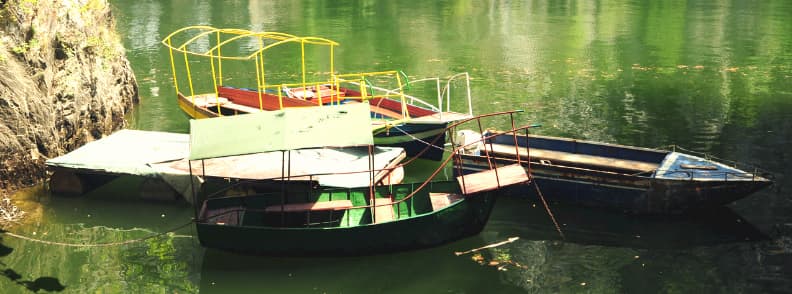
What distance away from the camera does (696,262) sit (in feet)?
54.6

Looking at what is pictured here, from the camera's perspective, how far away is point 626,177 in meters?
18.5

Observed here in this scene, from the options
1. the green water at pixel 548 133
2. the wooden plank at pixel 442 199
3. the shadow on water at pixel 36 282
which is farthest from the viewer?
the wooden plank at pixel 442 199

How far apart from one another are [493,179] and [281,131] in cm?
474

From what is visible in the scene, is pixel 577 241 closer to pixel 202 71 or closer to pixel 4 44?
pixel 4 44

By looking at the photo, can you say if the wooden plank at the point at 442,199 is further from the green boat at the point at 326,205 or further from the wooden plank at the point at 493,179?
the wooden plank at the point at 493,179

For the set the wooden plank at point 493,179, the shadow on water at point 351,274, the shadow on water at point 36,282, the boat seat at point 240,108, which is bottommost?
the shadow on water at point 351,274

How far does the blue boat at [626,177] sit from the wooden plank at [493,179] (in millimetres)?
357

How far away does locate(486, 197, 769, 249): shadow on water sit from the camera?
1762cm

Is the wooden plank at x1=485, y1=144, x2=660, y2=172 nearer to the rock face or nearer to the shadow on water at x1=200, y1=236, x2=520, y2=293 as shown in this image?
the shadow on water at x1=200, y1=236, x2=520, y2=293

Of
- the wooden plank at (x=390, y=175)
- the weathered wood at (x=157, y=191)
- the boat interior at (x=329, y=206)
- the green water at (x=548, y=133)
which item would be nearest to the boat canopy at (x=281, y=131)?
the boat interior at (x=329, y=206)

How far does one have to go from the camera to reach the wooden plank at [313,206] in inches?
664

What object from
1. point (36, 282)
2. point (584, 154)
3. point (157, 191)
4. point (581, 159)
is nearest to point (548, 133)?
point (584, 154)

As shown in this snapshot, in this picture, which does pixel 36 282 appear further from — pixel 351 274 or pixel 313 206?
pixel 351 274

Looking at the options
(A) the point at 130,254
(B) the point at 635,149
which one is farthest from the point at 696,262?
(A) the point at 130,254
